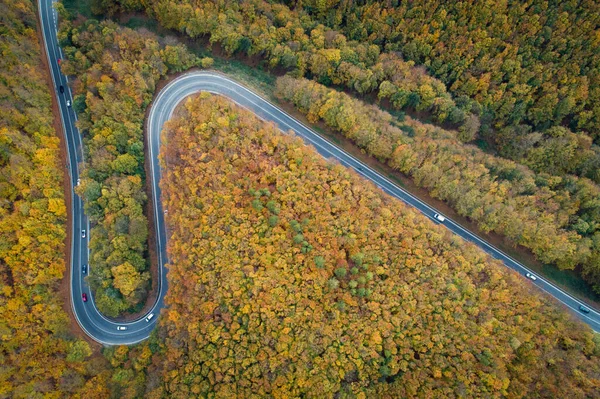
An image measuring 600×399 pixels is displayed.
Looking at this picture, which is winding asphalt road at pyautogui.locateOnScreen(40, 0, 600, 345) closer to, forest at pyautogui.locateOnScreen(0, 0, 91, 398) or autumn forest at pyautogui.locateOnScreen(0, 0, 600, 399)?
autumn forest at pyautogui.locateOnScreen(0, 0, 600, 399)

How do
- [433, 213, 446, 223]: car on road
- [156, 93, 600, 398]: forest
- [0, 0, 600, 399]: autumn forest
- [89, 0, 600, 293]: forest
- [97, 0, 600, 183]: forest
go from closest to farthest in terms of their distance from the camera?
[156, 93, 600, 398]: forest, [0, 0, 600, 399]: autumn forest, [89, 0, 600, 293]: forest, [433, 213, 446, 223]: car on road, [97, 0, 600, 183]: forest

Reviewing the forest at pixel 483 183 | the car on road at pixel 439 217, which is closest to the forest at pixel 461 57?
the forest at pixel 483 183

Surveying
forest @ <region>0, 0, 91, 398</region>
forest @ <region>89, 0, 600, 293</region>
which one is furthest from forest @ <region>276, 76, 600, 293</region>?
forest @ <region>0, 0, 91, 398</region>

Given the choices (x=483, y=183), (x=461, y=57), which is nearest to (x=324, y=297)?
(x=483, y=183)

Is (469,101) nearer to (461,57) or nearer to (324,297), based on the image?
(461,57)

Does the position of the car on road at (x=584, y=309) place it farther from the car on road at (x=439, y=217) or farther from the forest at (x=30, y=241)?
the forest at (x=30, y=241)
